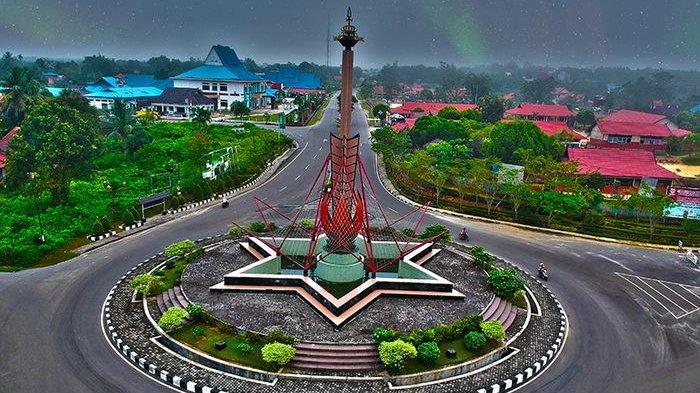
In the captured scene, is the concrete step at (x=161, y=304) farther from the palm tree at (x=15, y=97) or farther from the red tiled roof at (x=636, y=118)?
the red tiled roof at (x=636, y=118)

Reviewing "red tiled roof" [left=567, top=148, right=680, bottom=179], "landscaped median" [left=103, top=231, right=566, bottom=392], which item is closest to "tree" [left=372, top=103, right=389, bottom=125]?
"red tiled roof" [left=567, top=148, right=680, bottom=179]

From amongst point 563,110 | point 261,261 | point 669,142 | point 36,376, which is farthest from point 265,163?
point 563,110

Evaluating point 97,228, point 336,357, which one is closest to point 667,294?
point 336,357

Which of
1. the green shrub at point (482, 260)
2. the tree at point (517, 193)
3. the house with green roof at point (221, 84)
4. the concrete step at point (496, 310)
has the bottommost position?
the concrete step at point (496, 310)

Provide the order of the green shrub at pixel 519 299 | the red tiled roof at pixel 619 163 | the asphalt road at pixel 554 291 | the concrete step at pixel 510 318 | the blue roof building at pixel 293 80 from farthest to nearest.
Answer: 1. the blue roof building at pixel 293 80
2. the red tiled roof at pixel 619 163
3. the green shrub at pixel 519 299
4. the concrete step at pixel 510 318
5. the asphalt road at pixel 554 291

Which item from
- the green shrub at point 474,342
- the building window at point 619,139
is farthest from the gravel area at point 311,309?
the building window at point 619,139

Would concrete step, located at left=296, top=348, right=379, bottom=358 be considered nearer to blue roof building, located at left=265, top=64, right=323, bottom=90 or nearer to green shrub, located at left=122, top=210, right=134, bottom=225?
green shrub, located at left=122, top=210, right=134, bottom=225

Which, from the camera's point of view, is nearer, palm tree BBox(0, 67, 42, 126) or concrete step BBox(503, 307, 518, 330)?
concrete step BBox(503, 307, 518, 330)
